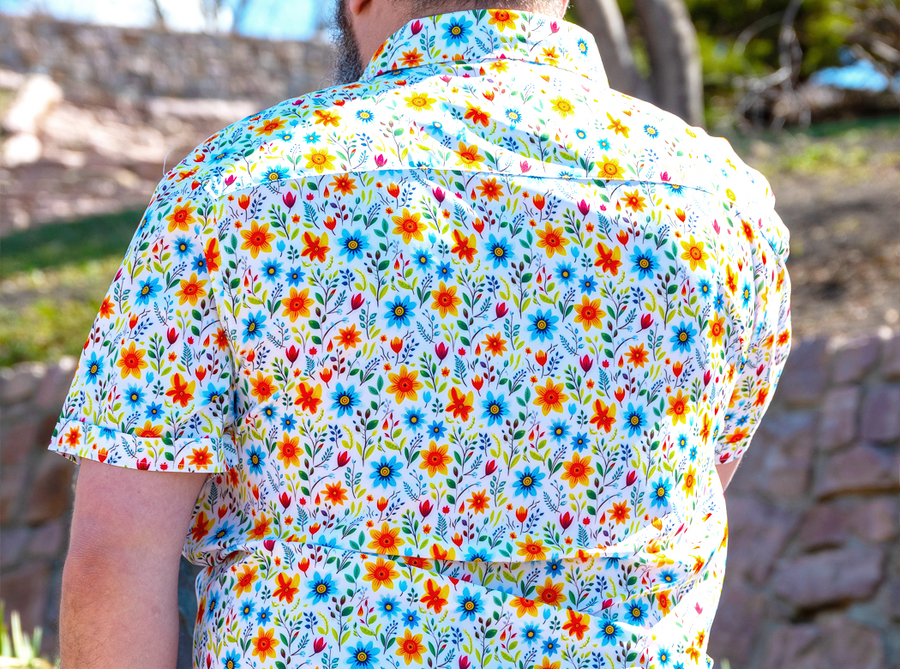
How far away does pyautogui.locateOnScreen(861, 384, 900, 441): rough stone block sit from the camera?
3875 mm

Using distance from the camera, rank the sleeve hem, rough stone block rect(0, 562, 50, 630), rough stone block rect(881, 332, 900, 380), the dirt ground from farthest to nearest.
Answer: rough stone block rect(0, 562, 50, 630) → the dirt ground → rough stone block rect(881, 332, 900, 380) → the sleeve hem

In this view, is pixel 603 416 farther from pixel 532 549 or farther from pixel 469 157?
pixel 469 157

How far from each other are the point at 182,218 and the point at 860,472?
3.63 meters

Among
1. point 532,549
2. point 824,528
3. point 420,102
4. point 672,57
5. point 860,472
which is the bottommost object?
point 824,528

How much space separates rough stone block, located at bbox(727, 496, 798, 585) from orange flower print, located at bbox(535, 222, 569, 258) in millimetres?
3308

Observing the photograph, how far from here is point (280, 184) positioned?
107cm

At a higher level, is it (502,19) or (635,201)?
(502,19)

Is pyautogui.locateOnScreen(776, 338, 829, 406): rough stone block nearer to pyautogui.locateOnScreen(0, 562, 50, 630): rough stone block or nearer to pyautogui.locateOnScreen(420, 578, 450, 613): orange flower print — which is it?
pyautogui.locateOnScreen(420, 578, 450, 613): orange flower print

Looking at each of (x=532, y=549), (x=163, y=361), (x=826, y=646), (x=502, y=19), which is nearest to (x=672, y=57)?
(x=826, y=646)

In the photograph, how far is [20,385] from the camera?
18.1 ft

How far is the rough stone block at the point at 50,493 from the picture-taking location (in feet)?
17.8

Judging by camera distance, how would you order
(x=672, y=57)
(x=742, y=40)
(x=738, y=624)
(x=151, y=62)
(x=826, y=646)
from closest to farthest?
1. (x=826, y=646)
2. (x=738, y=624)
3. (x=672, y=57)
4. (x=742, y=40)
5. (x=151, y=62)

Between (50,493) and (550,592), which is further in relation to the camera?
(50,493)

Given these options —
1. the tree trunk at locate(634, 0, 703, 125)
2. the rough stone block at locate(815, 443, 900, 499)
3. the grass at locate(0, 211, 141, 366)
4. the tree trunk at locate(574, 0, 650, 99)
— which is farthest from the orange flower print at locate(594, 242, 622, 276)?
the grass at locate(0, 211, 141, 366)
